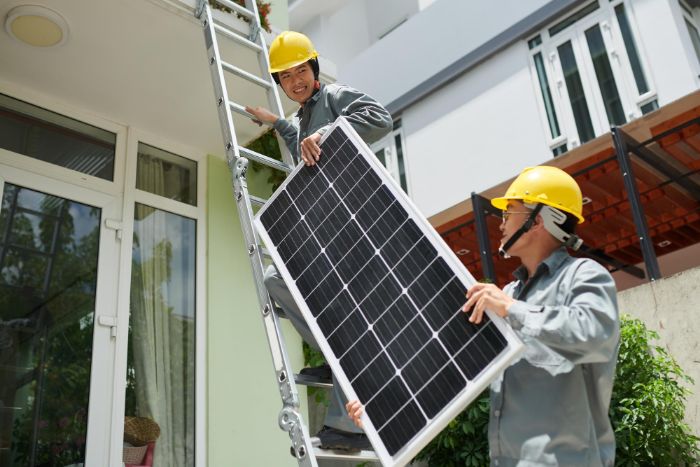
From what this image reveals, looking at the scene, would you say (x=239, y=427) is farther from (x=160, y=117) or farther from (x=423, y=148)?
(x=423, y=148)

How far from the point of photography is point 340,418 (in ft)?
10.3

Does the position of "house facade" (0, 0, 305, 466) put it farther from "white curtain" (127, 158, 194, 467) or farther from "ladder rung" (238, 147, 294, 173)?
"ladder rung" (238, 147, 294, 173)

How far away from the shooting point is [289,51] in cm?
374

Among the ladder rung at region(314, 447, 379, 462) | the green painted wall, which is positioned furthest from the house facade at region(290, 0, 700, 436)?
the ladder rung at region(314, 447, 379, 462)

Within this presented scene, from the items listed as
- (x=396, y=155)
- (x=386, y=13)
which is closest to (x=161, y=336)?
(x=396, y=155)

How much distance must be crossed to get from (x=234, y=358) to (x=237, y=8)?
2.77 meters

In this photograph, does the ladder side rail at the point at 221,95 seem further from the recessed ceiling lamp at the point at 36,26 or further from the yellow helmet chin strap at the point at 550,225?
the yellow helmet chin strap at the point at 550,225

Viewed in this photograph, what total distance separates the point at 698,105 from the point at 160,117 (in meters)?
6.52

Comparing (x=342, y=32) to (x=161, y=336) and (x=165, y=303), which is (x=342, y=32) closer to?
(x=165, y=303)

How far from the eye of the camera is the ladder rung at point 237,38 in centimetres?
498

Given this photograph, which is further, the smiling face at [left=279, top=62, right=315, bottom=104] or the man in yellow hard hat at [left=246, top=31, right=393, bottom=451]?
the smiling face at [left=279, top=62, right=315, bottom=104]

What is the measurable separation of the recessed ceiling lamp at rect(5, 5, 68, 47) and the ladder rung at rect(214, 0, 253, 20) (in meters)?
1.14

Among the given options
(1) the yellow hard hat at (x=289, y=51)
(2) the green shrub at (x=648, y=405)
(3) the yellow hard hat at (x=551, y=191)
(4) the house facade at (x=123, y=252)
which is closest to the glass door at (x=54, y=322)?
(4) the house facade at (x=123, y=252)

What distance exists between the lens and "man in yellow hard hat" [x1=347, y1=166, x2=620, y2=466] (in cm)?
229
